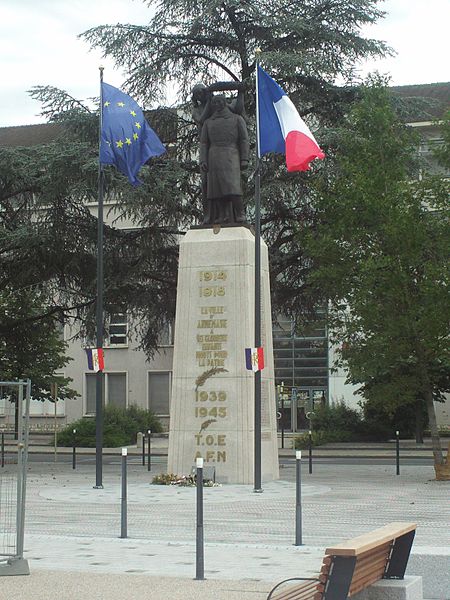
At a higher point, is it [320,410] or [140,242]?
[140,242]

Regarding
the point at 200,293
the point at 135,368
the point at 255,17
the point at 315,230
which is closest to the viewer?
the point at 200,293

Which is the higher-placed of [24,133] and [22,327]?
[24,133]

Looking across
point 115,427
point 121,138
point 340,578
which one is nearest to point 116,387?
point 115,427

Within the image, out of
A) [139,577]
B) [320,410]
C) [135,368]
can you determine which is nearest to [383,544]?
[139,577]

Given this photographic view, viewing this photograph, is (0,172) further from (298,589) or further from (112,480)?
(298,589)

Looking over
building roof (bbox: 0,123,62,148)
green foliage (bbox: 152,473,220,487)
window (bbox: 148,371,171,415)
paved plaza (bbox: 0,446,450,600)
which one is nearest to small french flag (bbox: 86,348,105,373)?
paved plaza (bbox: 0,446,450,600)

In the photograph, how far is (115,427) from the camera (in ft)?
169

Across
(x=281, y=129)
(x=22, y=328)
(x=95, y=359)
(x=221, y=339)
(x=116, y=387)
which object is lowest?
(x=95, y=359)

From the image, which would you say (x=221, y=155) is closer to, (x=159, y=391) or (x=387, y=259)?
(x=387, y=259)

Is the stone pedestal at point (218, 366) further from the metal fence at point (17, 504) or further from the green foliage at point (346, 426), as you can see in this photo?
the green foliage at point (346, 426)

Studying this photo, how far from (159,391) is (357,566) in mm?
55940

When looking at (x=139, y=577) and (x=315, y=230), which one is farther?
(x=315, y=230)

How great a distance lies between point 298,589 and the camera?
8039 mm

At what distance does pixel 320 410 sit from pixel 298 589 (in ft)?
139
